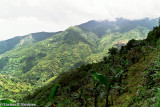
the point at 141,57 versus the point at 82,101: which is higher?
the point at 141,57

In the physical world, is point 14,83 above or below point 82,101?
below

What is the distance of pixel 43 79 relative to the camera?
163m

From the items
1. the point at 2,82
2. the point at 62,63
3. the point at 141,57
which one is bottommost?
the point at 2,82

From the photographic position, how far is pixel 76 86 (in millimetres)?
36062

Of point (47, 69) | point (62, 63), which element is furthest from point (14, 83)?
point (62, 63)

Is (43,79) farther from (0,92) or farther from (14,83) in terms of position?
(0,92)

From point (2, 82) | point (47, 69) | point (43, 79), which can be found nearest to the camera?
point (2, 82)

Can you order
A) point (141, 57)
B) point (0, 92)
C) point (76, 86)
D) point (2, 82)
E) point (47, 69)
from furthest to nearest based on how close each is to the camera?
point (47, 69) → point (2, 82) → point (0, 92) → point (76, 86) → point (141, 57)

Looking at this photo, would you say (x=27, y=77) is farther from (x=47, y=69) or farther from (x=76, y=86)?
(x=76, y=86)

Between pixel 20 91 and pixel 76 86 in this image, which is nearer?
pixel 76 86

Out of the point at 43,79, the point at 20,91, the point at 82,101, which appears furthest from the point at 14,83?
the point at 82,101

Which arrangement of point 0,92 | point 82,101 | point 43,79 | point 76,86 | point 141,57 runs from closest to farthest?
1. point 82,101
2. point 141,57
3. point 76,86
4. point 0,92
5. point 43,79

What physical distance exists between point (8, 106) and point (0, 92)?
146 meters

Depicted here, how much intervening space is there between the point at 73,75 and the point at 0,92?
109873 mm
